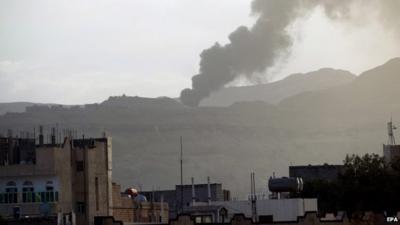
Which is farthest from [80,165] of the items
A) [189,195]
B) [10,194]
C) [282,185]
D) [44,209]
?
[189,195]

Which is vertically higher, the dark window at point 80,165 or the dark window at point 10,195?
the dark window at point 80,165

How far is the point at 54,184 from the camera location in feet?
353

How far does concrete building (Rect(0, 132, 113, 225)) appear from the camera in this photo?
4215 inches

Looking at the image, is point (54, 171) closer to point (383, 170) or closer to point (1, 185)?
point (1, 185)

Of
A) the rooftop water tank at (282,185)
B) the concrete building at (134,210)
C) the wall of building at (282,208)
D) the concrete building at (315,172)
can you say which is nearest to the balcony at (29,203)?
the concrete building at (134,210)

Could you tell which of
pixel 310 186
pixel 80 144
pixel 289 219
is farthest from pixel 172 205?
pixel 289 219

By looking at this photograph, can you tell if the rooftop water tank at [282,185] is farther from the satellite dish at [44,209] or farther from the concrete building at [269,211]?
the satellite dish at [44,209]

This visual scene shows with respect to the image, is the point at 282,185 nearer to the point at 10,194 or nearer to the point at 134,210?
the point at 10,194

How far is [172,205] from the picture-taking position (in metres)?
164

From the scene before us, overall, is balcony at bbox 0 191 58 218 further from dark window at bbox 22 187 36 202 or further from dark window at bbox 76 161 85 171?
dark window at bbox 76 161 85 171

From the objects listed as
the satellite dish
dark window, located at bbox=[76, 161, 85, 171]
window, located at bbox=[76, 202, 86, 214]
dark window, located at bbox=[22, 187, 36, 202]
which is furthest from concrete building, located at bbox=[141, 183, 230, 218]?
the satellite dish

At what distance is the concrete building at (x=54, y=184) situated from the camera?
107 meters

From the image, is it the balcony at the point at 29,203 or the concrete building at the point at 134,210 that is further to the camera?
the concrete building at the point at 134,210

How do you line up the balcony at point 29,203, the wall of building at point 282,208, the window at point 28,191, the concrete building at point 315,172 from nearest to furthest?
the wall of building at point 282,208 < the balcony at point 29,203 < the window at point 28,191 < the concrete building at point 315,172
